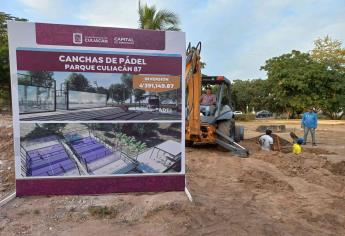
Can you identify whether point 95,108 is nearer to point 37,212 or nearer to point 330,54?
point 37,212

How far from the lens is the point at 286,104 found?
47.2 m

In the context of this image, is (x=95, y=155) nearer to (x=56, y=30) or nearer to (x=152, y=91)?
(x=152, y=91)

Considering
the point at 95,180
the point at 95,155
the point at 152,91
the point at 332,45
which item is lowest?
the point at 95,180

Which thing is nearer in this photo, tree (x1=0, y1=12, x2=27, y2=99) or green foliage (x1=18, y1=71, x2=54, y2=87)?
green foliage (x1=18, y1=71, x2=54, y2=87)

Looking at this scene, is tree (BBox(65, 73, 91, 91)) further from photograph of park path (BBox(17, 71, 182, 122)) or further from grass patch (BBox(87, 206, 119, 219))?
grass patch (BBox(87, 206, 119, 219))

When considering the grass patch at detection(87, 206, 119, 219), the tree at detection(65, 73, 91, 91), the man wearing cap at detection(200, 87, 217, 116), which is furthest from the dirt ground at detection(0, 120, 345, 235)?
the man wearing cap at detection(200, 87, 217, 116)

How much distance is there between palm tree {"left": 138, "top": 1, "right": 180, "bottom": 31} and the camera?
18.5 meters

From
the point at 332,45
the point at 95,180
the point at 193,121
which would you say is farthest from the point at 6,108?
the point at 332,45

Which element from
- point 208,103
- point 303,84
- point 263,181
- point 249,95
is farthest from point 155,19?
point 249,95

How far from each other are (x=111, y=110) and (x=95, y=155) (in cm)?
77

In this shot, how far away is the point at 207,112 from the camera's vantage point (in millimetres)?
12969

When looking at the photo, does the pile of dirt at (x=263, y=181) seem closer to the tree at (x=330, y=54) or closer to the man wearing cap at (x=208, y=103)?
the man wearing cap at (x=208, y=103)

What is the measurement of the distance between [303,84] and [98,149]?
4233cm

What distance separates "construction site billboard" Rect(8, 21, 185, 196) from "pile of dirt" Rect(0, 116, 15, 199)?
1.66 metres
